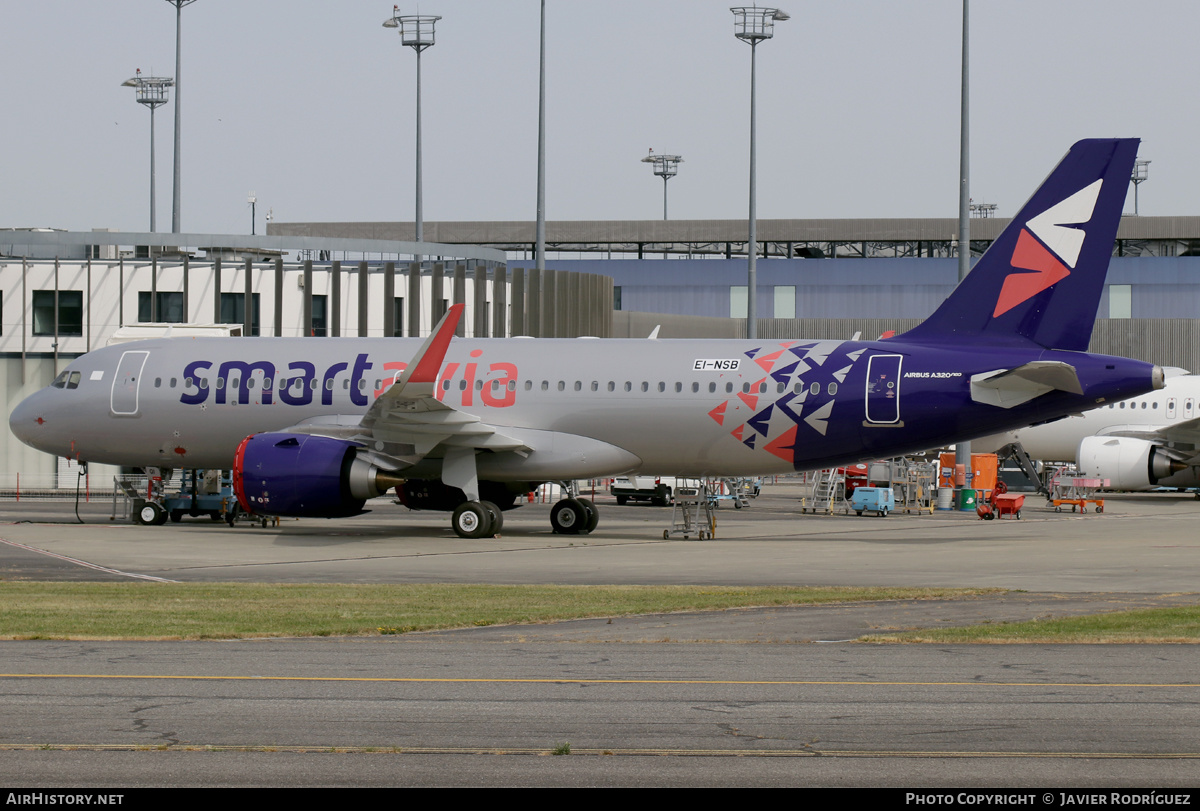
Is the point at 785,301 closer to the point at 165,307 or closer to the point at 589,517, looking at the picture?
the point at 165,307

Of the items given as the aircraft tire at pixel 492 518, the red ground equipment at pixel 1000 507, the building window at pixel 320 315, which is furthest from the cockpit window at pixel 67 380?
the red ground equipment at pixel 1000 507

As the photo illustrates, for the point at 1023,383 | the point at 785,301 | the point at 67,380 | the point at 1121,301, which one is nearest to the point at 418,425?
the point at 67,380

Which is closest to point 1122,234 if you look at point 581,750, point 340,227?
point 340,227

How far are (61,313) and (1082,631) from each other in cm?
3685

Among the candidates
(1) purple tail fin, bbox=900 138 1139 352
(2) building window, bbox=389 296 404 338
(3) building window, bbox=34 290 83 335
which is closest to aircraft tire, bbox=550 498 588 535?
(1) purple tail fin, bbox=900 138 1139 352

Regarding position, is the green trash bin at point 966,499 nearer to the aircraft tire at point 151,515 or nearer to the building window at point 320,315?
the building window at point 320,315

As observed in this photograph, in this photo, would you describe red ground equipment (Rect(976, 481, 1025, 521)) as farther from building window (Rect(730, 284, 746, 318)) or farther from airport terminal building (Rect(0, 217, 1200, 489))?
building window (Rect(730, 284, 746, 318))

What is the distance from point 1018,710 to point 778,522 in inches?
966

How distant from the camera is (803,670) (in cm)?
1210

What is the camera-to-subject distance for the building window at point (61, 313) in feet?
143

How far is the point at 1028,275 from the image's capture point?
27.1 meters

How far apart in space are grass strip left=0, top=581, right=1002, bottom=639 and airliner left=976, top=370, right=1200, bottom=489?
26893mm

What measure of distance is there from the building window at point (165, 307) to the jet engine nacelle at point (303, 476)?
58.8ft

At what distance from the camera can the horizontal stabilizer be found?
85.0 ft
